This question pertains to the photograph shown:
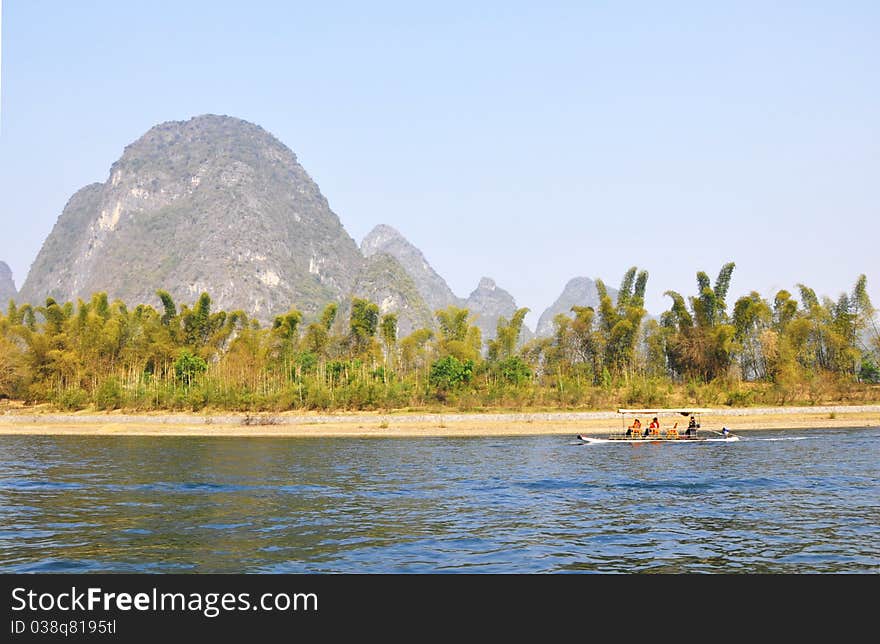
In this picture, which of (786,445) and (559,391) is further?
(559,391)

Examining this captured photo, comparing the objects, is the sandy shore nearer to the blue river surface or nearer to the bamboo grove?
the bamboo grove

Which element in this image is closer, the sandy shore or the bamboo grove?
the sandy shore

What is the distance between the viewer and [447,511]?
21438 millimetres

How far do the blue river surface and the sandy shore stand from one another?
15371 mm

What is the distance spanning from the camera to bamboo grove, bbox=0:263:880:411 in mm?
65375

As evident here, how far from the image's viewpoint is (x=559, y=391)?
6750 cm

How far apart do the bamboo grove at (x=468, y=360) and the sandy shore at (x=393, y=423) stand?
158 inches

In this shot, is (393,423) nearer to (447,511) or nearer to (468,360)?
(468,360)

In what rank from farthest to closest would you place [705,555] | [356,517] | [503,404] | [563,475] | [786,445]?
[503,404] → [786,445] → [563,475] → [356,517] → [705,555]

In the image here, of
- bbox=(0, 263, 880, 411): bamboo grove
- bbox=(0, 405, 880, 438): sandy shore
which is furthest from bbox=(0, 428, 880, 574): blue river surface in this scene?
bbox=(0, 263, 880, 411): bamboo grove
